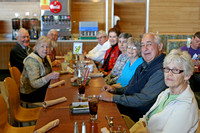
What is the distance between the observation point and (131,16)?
8.50 m

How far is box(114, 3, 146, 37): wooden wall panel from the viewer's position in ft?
27.5

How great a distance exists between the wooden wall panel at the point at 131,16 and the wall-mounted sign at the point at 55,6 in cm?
208

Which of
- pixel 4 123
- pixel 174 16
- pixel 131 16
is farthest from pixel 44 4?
pixel 4 123

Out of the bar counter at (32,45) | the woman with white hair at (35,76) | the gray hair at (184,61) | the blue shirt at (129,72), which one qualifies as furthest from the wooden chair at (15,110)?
the bar counter at (32,45)

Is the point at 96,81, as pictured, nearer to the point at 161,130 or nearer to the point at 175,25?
the point at 161,130

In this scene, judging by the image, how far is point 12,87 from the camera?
2.69 m

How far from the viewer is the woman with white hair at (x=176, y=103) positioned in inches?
64.6

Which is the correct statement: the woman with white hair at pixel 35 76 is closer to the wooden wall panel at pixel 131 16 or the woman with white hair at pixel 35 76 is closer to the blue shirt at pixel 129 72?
the blue shirt at pixel 129 72

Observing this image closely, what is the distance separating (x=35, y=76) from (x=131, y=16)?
19.0 feet

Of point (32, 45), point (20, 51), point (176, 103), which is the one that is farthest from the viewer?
point (32, 45)

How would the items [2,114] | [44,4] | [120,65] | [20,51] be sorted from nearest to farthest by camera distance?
[2,114] → [120,65] → [20,51] → [44,4]

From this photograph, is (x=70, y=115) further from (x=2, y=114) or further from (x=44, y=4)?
(x=44, y=4)

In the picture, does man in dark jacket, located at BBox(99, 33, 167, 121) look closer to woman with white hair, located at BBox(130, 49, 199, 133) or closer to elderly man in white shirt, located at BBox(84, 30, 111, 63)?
woman with white hair, located at BBox(130, 49, 199, 133)

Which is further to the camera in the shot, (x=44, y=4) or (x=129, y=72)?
(x=44, y=4)
